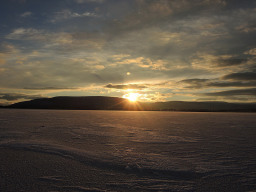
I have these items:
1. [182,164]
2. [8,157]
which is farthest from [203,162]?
[8,157]

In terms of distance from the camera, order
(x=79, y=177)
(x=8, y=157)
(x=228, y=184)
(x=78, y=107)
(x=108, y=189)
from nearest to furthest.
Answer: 1. (x=108, y=189)
2. (x=228, y=184)
3. (x=79, y=177)
4. (x=8, y=157)
5. (x=78, y=107)

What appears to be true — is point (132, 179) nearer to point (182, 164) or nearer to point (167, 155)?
point (182, 164)

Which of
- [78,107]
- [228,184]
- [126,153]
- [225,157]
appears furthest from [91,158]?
[78,107]

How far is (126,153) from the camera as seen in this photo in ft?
20.2

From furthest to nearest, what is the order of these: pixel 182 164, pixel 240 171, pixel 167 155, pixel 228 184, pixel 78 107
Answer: pixel 78 107, pixel 167 155, pixel 182 164, pixel 240 171, pixel 228 184

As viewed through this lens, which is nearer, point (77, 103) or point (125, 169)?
point (125, 169)

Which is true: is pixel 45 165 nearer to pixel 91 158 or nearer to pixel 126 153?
pixel 91 158

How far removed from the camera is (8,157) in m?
5.50

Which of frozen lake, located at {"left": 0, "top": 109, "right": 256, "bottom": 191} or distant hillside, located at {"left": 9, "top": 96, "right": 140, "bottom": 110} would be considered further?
distant hillside, located at {"left": 9, "top": 96, "right": 140, "bottom": 110}

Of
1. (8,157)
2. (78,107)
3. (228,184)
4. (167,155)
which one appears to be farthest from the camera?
(78,107)

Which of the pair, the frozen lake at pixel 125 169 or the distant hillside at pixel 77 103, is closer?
the frozen lake at pixel 125 169

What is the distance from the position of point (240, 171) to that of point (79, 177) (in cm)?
368

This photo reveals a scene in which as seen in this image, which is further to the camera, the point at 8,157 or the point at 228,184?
the point at 8,157

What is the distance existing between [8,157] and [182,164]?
4.83 m
